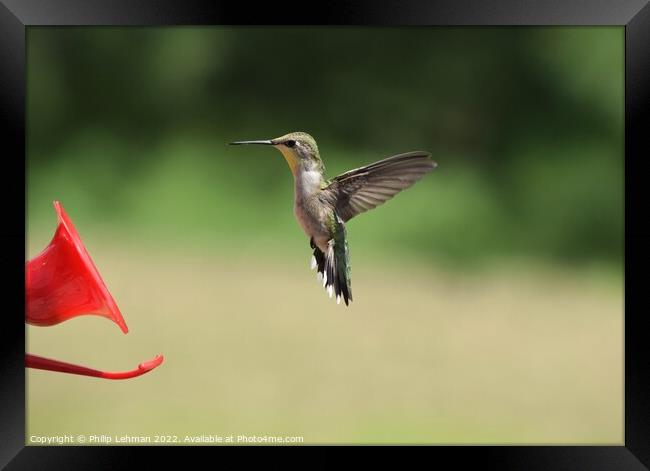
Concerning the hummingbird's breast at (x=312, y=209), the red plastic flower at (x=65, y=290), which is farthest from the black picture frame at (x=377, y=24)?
the hummingbird's breast at (x=312, y=209)

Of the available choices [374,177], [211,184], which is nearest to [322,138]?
[211,184]

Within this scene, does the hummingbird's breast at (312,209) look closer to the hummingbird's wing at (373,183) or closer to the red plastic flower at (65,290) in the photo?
the hummingbird's wing at (373,183)

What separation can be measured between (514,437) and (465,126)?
103 centimetres

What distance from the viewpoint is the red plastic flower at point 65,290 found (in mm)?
1138

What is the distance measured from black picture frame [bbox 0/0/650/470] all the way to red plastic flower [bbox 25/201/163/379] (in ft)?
0.68

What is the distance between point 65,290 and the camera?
1279 millimetres

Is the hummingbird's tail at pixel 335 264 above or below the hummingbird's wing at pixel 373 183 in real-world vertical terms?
below

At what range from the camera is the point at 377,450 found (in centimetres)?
154

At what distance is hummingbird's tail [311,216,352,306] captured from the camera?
5.28 feet

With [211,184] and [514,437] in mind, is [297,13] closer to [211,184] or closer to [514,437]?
[211,184]

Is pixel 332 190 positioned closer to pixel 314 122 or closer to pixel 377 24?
pixel 377 24

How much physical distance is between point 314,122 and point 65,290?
116 cm

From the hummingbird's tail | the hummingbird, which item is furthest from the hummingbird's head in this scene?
the hummingbird's tail

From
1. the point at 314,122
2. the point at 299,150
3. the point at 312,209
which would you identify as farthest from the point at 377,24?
the point at 314,122
